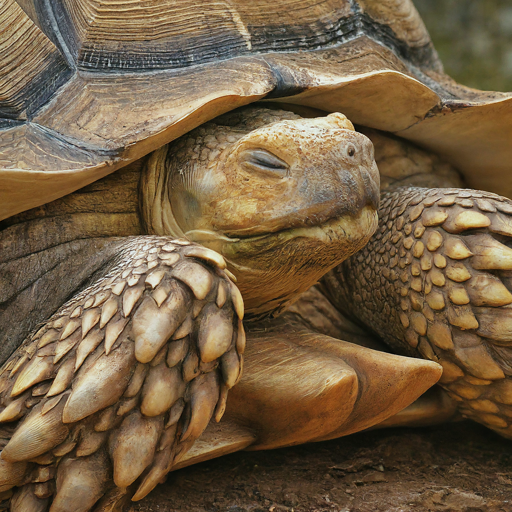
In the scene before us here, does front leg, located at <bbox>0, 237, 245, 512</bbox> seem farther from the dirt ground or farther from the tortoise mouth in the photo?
the dirt ground

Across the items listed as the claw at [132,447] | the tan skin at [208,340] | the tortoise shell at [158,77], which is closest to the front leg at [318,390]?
the tan skin at [208,340]

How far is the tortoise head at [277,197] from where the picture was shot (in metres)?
1.43

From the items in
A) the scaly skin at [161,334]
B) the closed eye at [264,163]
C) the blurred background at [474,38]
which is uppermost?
the closed eye at [264,163]

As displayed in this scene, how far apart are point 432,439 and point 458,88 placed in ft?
4.42

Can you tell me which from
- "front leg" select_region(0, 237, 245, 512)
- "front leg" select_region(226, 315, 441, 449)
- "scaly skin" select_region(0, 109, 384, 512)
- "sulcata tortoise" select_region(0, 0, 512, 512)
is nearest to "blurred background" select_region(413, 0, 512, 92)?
"sulcata tortoise" select_region(0, 0, 512, 512)

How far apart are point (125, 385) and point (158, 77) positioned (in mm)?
839

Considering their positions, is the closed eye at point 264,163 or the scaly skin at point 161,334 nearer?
the scaly skin at point 161,334

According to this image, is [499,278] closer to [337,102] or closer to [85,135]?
[337,102]

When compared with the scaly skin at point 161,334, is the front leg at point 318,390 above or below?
below

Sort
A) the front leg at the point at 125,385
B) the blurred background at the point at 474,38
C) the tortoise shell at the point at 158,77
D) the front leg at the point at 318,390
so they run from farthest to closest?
the blurred background at the point at 474,38 < the front leg at the point at 318,390 < the tortoise shell at the point at 158,77 < the front leg at the point at 125,385

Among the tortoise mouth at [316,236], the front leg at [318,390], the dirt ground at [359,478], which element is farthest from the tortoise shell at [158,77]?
the dirt ground at [359,478]

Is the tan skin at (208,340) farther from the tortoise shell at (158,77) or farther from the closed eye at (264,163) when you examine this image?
the tortoise shell at (158,77)

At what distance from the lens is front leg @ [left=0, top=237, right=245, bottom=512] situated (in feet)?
3.83

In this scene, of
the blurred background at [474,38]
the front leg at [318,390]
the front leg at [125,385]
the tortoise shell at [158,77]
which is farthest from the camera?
the blurred background at [474,38]
